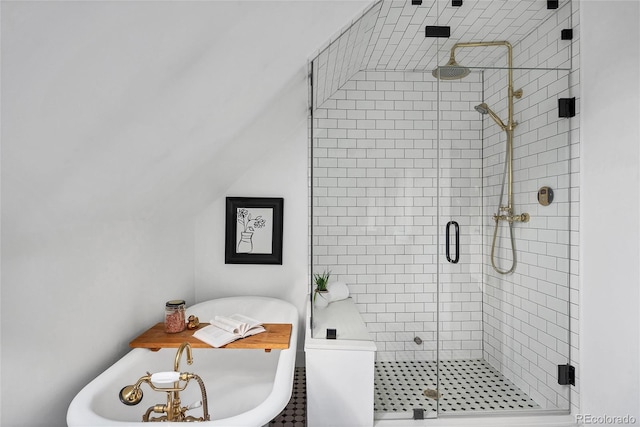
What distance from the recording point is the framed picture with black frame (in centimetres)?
290

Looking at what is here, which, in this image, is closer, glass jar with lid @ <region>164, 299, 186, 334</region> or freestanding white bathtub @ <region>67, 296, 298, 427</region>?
freestanding white bathtub @ <region>67, 296, 298, 427</region>

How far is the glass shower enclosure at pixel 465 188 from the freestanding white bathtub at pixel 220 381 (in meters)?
0.74

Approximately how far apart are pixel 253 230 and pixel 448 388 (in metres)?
1.83

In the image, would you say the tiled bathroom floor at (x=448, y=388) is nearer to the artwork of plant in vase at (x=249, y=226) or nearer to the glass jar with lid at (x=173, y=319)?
the glass jar with lid at (x=173, y=319)

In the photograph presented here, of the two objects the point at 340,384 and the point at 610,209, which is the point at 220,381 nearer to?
the point at 340,384

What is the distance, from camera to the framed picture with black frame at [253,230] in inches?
114

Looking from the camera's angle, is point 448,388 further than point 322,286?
No

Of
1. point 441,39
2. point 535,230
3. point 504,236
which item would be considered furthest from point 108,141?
point 535,230

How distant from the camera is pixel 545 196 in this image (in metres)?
2.21

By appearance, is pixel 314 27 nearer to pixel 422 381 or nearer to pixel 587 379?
pixel 422 381

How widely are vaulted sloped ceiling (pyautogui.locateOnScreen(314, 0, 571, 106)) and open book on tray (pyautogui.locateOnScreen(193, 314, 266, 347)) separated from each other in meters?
1.45

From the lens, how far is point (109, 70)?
0.77 m

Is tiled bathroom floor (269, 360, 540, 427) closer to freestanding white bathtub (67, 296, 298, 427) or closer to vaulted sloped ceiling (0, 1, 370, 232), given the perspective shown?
freestanding white bathtub (67, 296, 298, 427)

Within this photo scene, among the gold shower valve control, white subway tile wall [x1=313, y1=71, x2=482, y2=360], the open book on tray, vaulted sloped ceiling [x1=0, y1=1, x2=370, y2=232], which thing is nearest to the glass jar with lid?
the open book on tray
